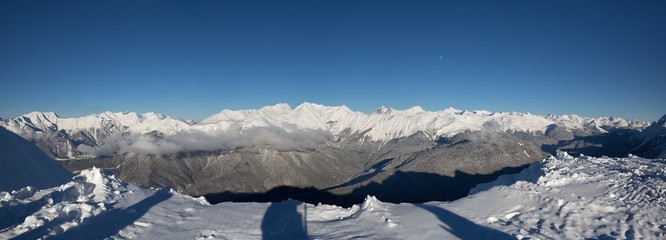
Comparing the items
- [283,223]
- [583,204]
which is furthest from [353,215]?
[583,204]

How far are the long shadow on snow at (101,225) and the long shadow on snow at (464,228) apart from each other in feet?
51.6

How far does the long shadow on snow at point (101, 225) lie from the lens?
1597 cm

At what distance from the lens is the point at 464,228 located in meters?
20.1

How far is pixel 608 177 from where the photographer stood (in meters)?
27.4

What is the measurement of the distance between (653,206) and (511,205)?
7.01 meters

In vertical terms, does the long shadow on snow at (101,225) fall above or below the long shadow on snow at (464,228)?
above

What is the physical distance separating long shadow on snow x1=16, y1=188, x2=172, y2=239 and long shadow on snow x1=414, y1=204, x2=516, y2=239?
1573 cm

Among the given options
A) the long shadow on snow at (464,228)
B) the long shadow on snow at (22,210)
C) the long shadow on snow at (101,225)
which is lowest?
the long shadow on snow at (464,228)

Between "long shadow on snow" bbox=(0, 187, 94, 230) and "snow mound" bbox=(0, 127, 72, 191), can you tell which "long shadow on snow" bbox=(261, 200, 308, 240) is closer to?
"long shadow on snow" bbox=(0, 187, 94, 230)

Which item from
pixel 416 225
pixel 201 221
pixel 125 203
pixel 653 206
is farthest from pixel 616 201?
pixel 125 203

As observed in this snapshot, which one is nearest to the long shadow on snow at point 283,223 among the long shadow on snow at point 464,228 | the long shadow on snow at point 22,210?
the long shadow on snow at point 464,228

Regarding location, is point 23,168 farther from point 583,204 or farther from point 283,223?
point 583,204

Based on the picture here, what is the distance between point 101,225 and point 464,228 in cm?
1726

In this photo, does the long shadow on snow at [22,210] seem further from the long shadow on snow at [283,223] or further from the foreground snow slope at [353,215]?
the long shadow on snow at [283,223]
